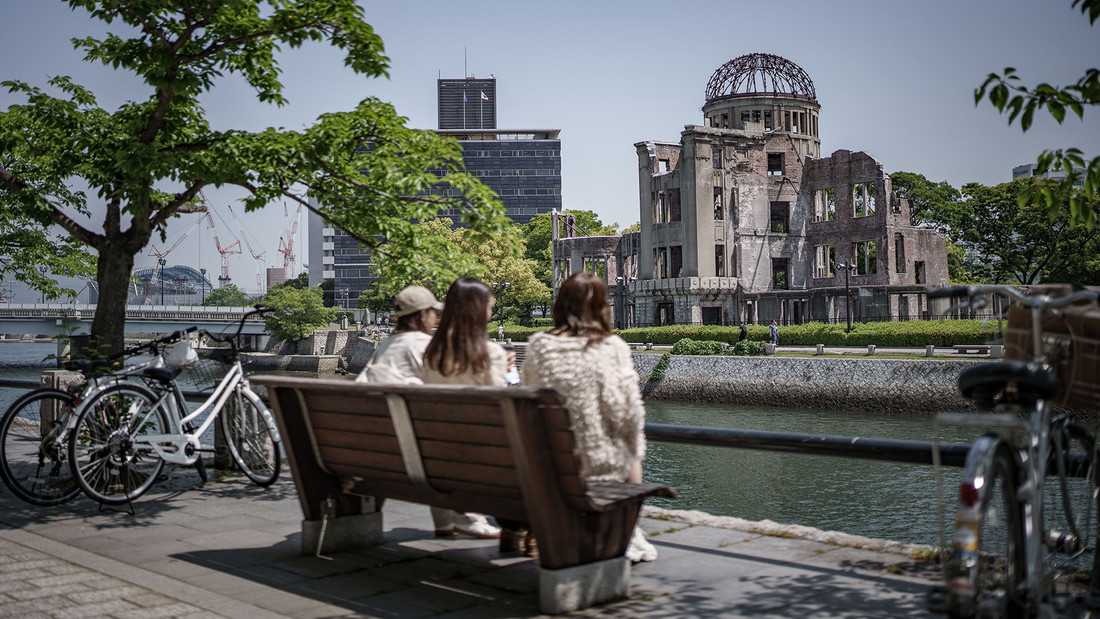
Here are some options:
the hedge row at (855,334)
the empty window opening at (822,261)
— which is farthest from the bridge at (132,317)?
the empty window opening at (822,261)

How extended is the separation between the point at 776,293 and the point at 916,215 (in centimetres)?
2131

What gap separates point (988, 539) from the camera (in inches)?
129

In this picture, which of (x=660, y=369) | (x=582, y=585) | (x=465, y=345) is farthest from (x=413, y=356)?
(x=660, y=369)

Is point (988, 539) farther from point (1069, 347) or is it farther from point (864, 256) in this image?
point (864, 256)

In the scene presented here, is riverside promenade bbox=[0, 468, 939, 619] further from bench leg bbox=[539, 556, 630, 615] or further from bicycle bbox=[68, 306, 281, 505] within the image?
bicycle bbox=[68, 306, 281, 505]

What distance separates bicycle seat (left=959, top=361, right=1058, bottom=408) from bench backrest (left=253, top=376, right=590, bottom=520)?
1541 mm

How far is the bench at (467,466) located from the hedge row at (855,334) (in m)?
35.7

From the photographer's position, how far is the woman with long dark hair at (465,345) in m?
5.18

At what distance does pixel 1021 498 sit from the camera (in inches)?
124

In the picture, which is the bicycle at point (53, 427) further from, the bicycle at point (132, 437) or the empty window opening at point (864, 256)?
the empty window opening at point (864, 256)

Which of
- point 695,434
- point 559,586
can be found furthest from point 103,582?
point 695,434

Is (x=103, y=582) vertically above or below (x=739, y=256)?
below

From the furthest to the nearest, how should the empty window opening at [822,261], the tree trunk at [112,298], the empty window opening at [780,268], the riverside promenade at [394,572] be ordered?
the empty window opening at [822,261], the empty window opening at [780,268], the tree trunk at [112,298], the riverside promenade at [394,572]

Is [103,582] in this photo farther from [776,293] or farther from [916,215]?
[916,215]
